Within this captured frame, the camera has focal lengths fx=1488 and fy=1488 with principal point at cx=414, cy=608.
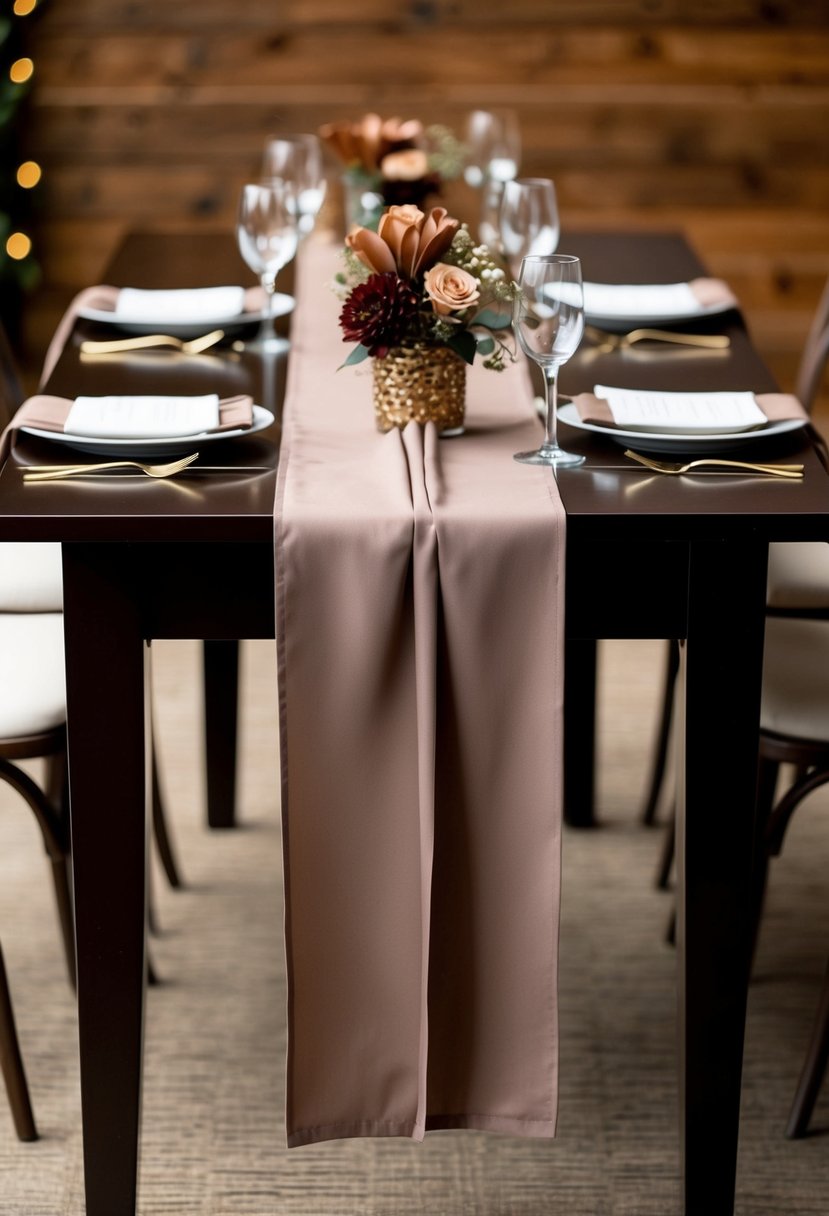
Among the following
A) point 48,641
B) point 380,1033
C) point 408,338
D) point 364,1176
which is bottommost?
point 364,1176

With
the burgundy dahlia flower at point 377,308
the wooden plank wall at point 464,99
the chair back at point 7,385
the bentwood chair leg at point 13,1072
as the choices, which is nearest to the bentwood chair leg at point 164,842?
the bentwood chair leg at point 13,1072

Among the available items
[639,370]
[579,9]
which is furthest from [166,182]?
[639,370]

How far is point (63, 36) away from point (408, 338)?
10.2ft

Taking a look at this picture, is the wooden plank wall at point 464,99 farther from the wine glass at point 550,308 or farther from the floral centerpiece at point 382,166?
the wine glass at point 550,308

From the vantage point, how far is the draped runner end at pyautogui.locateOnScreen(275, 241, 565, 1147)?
1.38 metres

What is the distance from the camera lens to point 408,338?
158 centimetres

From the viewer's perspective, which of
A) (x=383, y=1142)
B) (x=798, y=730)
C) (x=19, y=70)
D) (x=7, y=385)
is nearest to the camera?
(x=798, y=730)

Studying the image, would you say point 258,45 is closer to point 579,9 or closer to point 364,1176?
point 579,9

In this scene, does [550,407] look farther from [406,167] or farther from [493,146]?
[493,146]

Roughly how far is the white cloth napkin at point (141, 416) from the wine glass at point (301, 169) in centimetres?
74

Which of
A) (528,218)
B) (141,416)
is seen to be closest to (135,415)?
(141,416)

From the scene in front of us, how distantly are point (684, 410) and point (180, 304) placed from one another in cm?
81

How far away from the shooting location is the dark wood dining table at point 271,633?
1382 mm

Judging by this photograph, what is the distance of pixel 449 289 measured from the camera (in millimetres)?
1527
